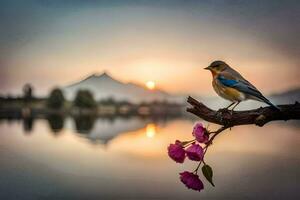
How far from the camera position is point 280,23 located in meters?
1.84

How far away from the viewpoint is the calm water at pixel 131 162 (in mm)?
1833

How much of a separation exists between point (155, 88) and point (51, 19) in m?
0.45

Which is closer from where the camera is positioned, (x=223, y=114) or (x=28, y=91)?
(x=223, y=114)

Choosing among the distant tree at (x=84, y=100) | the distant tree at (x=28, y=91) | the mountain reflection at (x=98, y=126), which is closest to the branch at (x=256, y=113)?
the mountain reflection at (x=98, y=126)

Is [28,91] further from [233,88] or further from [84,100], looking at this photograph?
[233,88]

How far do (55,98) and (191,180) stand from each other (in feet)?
1.90

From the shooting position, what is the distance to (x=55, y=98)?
1.88 metres

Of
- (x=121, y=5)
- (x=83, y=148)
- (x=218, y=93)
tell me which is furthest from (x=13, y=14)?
(x=218, y=93)

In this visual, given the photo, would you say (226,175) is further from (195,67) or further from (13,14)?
(13,14)

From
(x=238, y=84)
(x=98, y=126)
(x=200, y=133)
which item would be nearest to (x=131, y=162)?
(x=98, y=126)

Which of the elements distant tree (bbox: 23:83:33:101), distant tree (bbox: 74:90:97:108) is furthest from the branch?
distant tree (bbox: 23:83:33:101)

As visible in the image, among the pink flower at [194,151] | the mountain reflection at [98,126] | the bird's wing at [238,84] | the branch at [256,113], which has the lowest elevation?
the pink flower at [194,151]

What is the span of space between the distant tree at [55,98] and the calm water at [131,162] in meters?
0.08

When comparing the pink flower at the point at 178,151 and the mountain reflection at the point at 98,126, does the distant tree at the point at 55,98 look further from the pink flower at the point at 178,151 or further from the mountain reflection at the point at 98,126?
the pink flower at the point at 178,151
